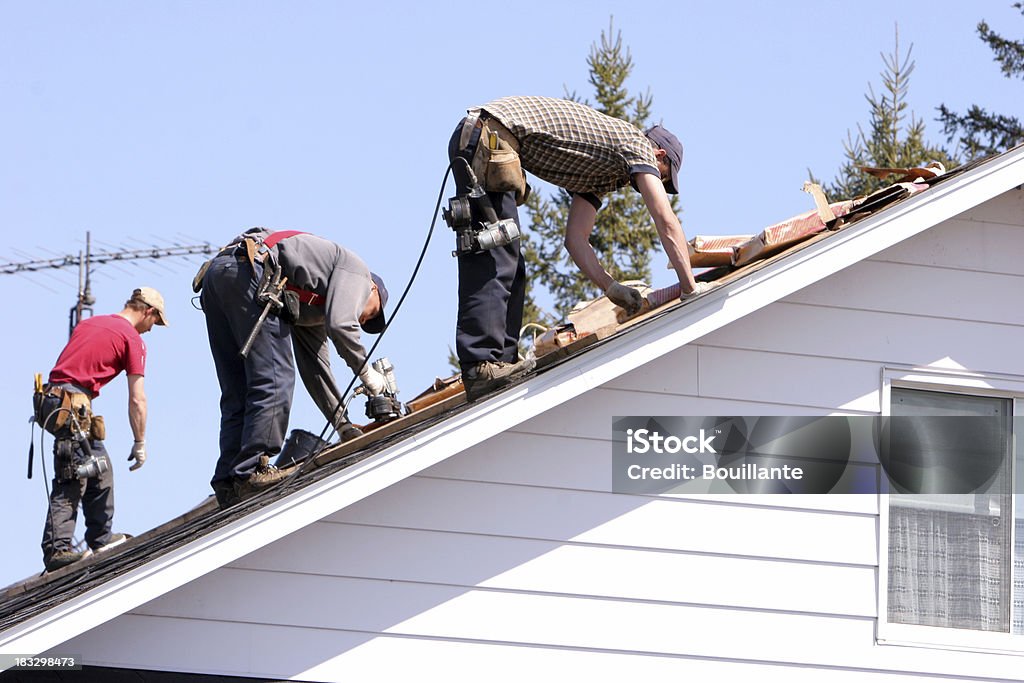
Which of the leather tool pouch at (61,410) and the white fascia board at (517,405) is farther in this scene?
the leather tool pouch at (61,410)

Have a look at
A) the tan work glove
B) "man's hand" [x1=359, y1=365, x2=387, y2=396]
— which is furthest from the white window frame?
"man's hand" [x1=359, y1=365, x2=387, y2=396]

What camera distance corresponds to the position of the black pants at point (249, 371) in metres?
6.79

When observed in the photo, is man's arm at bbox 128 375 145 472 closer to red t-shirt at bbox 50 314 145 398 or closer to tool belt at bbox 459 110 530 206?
red t-shirt at bbox 50 314 145 398

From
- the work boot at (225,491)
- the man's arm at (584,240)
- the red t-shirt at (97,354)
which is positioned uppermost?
the man's arm at (584,240)

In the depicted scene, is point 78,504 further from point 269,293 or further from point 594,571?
point 594,571

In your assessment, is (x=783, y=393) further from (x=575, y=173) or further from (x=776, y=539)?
(x=575, y=173)

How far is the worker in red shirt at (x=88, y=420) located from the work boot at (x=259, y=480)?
213 centimetres

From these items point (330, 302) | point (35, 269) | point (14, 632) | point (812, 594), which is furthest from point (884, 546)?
point (35, 269)

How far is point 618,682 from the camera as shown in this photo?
21.1 ft

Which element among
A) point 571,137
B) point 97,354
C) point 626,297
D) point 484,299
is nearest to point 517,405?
point 484,299

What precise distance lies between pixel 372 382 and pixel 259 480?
2.48 feet

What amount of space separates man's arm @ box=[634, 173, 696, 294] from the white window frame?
123cm

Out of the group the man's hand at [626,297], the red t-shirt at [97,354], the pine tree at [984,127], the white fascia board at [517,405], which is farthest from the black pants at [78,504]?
the pine tree at [984,127]

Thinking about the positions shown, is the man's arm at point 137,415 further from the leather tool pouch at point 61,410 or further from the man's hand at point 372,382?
the man's hand at point 372,382
